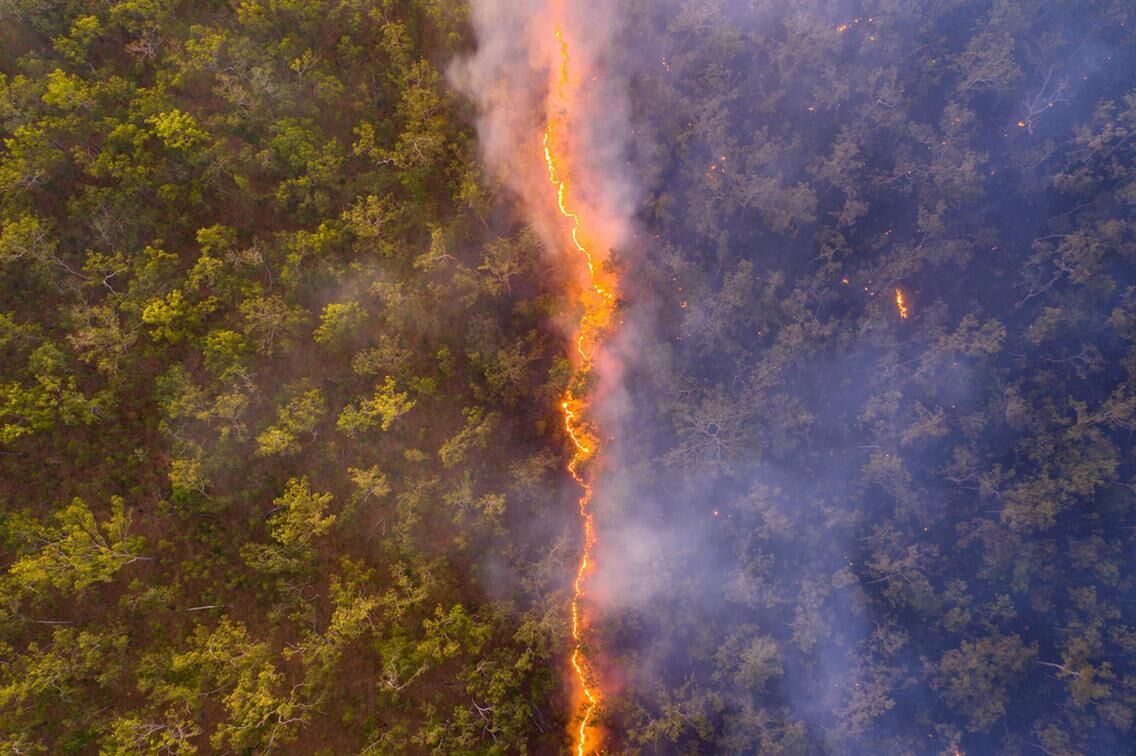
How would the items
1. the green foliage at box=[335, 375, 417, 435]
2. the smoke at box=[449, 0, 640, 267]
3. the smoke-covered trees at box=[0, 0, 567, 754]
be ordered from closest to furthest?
1. the smoke-covered trees at box=[0, 0, 567, 754]
2. the green foliage at box=[335, 375, 417, 435]
3. the smoke at box=[449, 0, 640, 267]

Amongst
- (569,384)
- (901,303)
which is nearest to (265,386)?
(569,384)

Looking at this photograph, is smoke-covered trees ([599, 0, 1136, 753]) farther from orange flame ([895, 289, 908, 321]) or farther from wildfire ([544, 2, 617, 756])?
wildfire ([544, 2, 617, 756])

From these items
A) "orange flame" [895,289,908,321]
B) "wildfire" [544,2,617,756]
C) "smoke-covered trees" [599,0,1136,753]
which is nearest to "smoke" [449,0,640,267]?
"wildfire" [544,2,617,756]

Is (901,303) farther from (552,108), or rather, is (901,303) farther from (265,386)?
(265,386)

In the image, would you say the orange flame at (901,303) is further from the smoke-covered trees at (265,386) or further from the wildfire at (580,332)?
the smoke-covered trees at (265,386)

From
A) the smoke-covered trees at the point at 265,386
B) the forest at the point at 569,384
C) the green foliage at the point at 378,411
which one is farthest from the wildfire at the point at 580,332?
the green foliage at the point at 378,411

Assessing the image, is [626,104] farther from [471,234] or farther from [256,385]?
[256,385]
